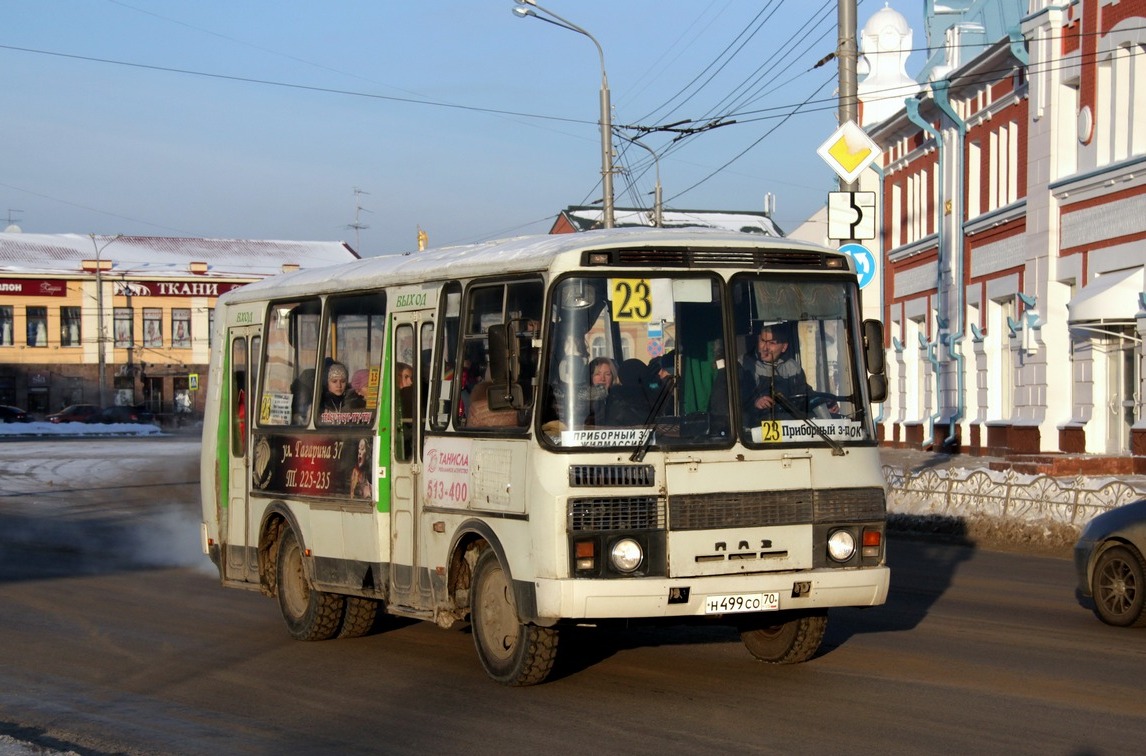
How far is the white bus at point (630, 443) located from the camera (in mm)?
8656

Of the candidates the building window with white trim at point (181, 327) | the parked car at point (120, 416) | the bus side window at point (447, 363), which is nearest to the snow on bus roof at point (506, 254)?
the bus side window at point (447, 363)

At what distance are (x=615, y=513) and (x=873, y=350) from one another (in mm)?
2028

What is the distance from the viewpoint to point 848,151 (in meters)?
17.8

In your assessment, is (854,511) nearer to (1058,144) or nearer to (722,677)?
(722,677)

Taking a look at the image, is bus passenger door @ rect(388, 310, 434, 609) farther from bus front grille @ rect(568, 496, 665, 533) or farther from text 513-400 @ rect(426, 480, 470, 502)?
bus front grille @ rect(568, 496, 665, 533)

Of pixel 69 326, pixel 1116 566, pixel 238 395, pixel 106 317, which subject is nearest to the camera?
pixel 1116 566

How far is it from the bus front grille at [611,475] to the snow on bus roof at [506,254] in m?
1.23

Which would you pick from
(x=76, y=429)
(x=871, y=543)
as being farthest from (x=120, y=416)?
(x=871, y=543)

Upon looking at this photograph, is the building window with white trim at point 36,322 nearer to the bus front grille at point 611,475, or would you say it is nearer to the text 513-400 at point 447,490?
the text 513-400 at point 447,490

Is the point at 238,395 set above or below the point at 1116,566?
above

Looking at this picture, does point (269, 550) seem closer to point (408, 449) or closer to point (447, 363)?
point (408, 449)

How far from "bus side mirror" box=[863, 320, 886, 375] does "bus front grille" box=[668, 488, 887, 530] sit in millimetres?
748

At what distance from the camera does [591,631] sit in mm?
11422

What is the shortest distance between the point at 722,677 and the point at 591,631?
2.07 metres
